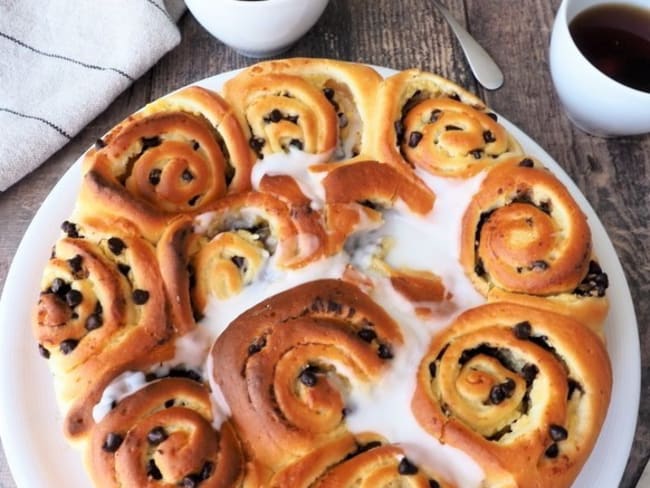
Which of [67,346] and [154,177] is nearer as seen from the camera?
[67,346]

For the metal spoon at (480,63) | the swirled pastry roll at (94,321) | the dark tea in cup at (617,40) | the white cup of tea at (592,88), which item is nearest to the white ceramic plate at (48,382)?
the swirled pastry roll at (94,321)

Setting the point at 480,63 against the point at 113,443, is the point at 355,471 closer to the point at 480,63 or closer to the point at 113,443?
the point at 113,443

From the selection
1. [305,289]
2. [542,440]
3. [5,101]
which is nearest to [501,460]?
[542,440]

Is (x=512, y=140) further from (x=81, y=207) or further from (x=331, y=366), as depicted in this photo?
(x=81, y=207)

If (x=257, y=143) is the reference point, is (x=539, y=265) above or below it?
below

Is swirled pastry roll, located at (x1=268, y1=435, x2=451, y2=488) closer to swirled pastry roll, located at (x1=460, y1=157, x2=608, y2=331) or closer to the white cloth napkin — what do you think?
swirled pastry roll, located at (x1=460, y1=157, x2=608, y2=331)

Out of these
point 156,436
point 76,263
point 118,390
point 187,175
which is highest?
point 187,175

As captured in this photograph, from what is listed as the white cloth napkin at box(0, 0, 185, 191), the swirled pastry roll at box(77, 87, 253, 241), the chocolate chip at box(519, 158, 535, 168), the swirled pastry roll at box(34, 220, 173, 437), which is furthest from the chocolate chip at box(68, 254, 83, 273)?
the chocolate chip at box(519, 158, 535, 168)

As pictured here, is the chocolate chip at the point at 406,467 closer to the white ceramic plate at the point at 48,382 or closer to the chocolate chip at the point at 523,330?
the chocolate chip at the point at 523,330

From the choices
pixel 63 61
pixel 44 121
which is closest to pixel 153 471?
pixel 44 121
